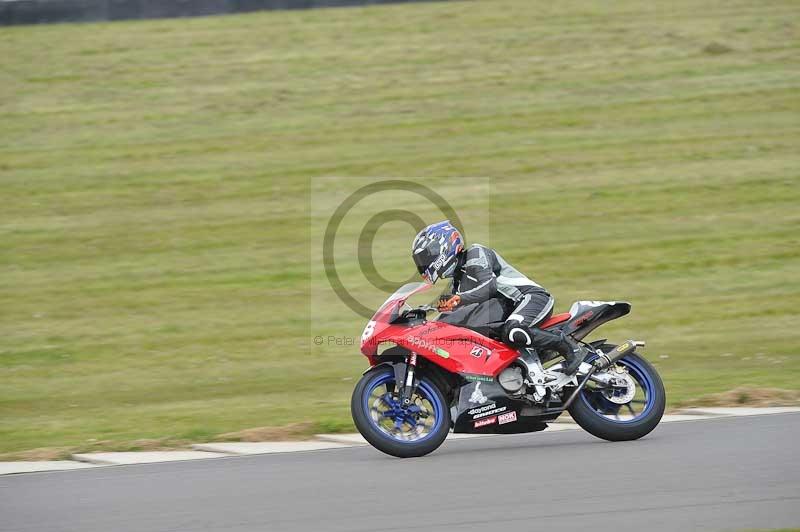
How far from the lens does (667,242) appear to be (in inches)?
648

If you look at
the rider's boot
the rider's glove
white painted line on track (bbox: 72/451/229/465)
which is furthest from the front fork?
white painted line on track (bbox: 72/451/229/465)

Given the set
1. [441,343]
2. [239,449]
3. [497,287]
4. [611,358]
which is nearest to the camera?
[441,343]

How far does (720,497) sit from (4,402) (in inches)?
322

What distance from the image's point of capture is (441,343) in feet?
26.8

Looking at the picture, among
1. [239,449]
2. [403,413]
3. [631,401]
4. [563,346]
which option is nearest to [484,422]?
[403,413]

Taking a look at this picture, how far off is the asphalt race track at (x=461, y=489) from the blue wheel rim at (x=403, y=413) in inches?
9.0

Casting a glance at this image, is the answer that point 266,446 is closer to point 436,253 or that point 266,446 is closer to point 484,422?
point 484,422

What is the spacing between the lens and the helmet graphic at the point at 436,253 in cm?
812

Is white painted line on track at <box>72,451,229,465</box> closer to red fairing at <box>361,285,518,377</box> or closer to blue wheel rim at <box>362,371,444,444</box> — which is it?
blue wheel rim at <box>362,371,444,444</box>

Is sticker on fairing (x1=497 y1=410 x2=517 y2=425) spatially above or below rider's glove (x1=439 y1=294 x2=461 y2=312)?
below

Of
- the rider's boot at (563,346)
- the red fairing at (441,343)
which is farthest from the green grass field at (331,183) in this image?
the rider's boot at (563,346)

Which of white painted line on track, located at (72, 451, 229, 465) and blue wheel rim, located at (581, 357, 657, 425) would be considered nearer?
blue wheel rim, located at (581, 357, 657, 425)

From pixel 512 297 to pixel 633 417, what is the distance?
4.46 feet

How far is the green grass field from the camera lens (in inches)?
491
